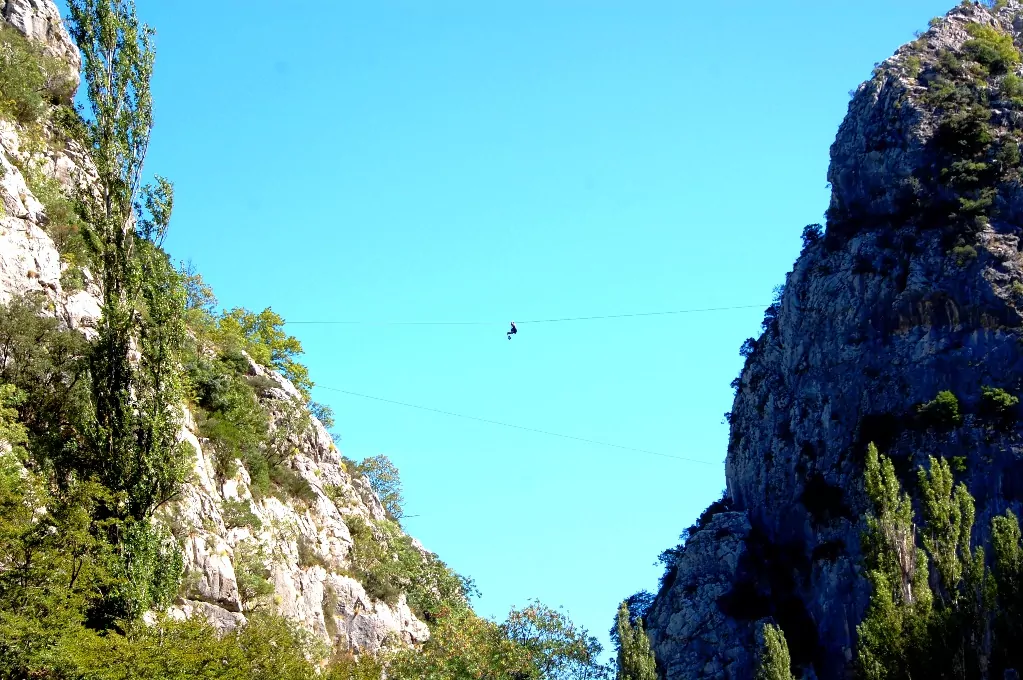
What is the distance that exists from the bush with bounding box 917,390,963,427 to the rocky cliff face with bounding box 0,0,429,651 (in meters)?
29.8

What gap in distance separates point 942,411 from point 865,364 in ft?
18.6

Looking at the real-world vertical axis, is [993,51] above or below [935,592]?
above

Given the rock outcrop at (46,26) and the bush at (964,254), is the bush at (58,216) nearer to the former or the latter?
the rock outcrop at (46,26)

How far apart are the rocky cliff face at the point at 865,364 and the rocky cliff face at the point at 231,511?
24.6m

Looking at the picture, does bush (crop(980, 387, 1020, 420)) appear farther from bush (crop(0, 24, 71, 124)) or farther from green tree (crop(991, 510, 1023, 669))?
bush (crop(0, 24, 71, 124))

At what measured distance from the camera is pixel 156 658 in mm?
20812

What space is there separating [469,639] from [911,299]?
115ft

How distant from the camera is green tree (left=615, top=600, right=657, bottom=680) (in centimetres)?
4297

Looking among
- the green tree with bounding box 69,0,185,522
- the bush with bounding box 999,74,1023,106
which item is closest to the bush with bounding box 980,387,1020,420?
the bush with bounding box 999,74,1023,106

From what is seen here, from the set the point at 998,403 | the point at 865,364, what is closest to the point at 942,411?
the point at 998,403

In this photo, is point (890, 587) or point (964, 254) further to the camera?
point (964, 254)

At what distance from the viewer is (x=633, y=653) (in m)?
43.4

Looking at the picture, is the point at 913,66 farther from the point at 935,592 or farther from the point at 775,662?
the point at 775,662

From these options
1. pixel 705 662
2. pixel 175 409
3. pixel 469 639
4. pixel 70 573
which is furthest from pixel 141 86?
pixel 705 662
